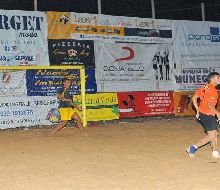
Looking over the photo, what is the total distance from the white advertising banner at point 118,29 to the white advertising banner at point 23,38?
1.25 meters

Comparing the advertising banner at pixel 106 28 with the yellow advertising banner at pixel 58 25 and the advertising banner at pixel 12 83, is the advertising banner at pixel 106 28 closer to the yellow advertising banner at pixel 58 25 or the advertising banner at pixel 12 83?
the yellow advertising banner at pixel 58 25

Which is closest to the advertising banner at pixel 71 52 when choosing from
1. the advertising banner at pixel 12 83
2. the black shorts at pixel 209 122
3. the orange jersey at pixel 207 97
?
the advertising banner at pixel 12 83

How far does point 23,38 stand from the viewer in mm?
17000

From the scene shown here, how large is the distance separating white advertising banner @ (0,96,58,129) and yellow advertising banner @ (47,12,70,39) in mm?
2273

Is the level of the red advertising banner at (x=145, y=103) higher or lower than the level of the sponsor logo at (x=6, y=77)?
lower

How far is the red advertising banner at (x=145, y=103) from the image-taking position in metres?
18.7

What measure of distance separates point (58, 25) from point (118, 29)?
2.53 m

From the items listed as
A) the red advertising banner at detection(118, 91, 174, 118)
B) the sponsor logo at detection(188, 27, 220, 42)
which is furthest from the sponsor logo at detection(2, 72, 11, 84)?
the sponsor logo at detection(188, 27, 220, 42)

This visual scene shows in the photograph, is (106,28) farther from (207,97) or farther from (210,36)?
(207,97)

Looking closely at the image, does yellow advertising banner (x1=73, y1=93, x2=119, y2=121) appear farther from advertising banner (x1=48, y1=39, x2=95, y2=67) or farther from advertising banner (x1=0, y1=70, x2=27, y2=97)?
advertising banner (x1=0, y1=70, x2=27, y2=97)

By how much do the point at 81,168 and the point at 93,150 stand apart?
2371 millimetres

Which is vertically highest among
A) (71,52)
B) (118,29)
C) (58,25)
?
(58,25)

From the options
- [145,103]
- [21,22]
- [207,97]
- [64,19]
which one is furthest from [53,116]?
[207,97]

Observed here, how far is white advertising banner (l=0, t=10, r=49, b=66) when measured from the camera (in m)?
16.7
